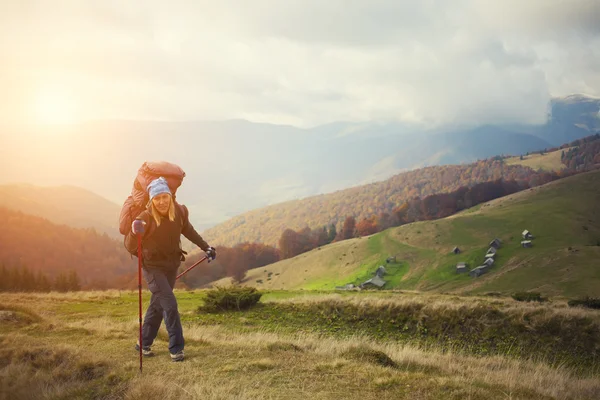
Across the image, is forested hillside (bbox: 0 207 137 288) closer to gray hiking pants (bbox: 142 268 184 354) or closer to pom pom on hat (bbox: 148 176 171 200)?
gray hiking pants (bbox: 142 268 184 354)

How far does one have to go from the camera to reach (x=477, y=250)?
7844cm

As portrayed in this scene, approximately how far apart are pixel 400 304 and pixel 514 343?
3.92 metres

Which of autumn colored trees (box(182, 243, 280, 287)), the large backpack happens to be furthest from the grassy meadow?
autumn colored trees (box(182, 243, 280, 287))

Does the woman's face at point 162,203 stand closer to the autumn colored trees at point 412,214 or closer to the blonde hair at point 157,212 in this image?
the blonde hair at point 157,212

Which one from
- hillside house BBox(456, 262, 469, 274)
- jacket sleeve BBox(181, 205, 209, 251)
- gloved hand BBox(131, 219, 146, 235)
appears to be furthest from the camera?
hillside house BBox(456, 262, 469, 274)

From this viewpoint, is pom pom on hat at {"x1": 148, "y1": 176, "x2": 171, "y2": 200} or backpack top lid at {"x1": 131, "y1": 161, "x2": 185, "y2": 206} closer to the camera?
pom pom on hat at {"x1": 148, "y1": 176, "x2": 171, "y2": 200}

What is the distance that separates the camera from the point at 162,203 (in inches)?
288

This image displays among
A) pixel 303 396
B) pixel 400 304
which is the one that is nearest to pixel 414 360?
pixel 303 396

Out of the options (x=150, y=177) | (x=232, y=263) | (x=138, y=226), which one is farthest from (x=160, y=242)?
(x=232, y=263)

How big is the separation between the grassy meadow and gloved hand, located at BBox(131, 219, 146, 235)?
2196mm

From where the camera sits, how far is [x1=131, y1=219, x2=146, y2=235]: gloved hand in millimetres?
6812

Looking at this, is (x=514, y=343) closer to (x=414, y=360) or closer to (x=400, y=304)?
(x=400, y=304)

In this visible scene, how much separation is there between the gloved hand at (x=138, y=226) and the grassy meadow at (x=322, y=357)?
2.20 metres

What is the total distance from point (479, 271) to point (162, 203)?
70.1 m
